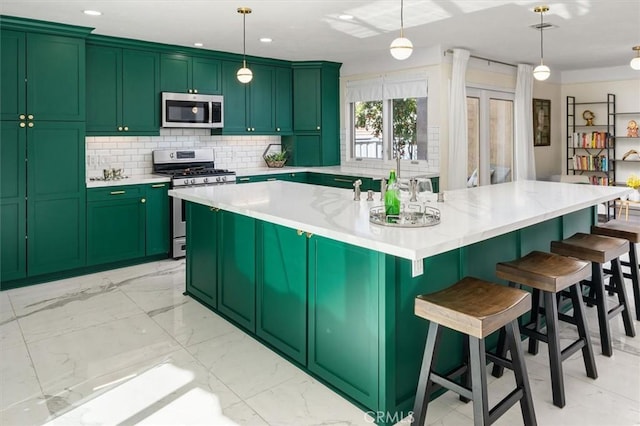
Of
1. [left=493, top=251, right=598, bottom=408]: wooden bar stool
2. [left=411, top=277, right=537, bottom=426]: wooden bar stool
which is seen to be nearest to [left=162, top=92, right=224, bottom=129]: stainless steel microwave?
[left=493, top=251, right=598, bottom=408]: wooden bar stool

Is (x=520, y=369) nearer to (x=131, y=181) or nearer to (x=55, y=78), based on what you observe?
(x=131, y=181)

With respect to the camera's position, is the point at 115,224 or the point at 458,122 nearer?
the point at 115,224

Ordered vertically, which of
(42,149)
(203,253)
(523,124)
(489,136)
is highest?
(523,124)

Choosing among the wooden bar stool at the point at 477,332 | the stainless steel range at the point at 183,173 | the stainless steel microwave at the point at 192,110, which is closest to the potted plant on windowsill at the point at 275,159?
the stainless steel range at the point at 183,173

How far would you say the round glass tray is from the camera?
2396 millimetres

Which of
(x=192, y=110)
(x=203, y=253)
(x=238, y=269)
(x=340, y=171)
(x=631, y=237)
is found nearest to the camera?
(x=238, y=269)

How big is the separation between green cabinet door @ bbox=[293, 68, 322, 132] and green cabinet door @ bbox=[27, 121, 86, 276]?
10.1 feet

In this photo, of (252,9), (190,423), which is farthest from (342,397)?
(252,9)

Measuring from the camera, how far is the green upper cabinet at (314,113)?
6.86 meters

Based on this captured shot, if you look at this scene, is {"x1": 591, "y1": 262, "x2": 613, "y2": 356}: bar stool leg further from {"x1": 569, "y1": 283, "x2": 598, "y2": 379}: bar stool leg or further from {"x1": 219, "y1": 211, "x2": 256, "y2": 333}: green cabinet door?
{"x1": 219, "y1": 211, "x2": 256, "y2": 333}: green cabinet door

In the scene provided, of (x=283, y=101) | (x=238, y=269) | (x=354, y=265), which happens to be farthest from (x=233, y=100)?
(x=354, y=265)

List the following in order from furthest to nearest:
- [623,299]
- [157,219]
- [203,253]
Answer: [157,219] < [203,253] < [623,299]

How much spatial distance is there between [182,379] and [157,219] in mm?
2951

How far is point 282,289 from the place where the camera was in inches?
115
